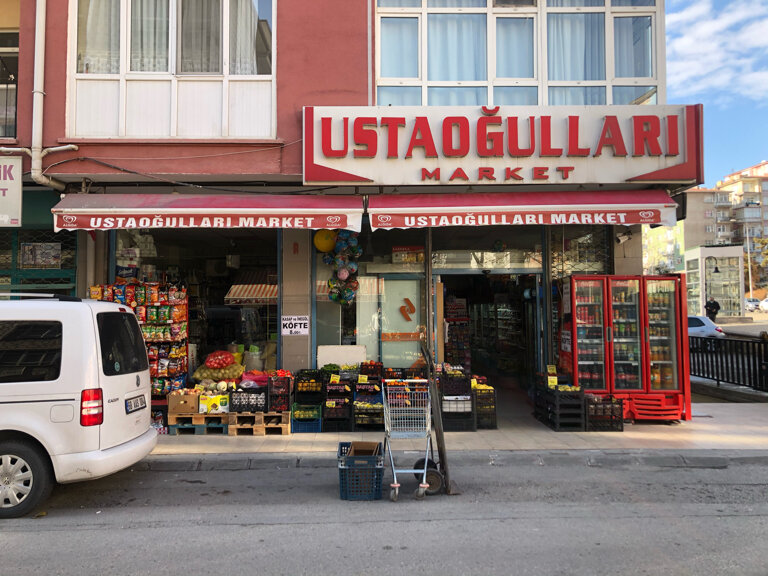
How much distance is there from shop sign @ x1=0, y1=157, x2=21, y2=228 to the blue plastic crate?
5.21 metres

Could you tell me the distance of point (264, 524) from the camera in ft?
15.6

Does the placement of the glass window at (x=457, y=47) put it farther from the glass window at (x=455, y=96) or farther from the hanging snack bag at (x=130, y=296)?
the hanging snack bag at (x=130, y=296)

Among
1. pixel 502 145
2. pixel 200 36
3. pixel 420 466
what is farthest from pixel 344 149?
pixel 420 466

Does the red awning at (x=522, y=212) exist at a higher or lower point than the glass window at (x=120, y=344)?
higher

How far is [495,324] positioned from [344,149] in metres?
7.89

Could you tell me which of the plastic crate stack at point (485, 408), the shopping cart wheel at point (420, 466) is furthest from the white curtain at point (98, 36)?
the plastic crate stack at point (485, 408)

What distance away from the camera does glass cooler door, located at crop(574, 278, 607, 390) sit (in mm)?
8625

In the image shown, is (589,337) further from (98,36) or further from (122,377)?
(98,36)

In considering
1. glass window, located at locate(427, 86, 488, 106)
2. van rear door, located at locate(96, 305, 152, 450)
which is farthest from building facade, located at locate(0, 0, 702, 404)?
van rear door, located at locate(96, 305, 152, 450)

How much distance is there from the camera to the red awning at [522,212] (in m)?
7.68

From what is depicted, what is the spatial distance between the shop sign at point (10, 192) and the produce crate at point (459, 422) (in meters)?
7.21

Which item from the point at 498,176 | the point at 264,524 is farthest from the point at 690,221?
the point at 264,524

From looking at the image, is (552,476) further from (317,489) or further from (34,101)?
(34,101)

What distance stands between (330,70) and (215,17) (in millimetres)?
2229
